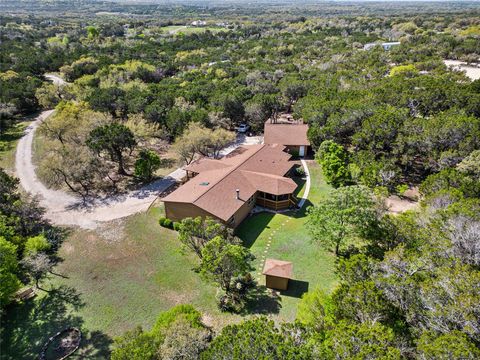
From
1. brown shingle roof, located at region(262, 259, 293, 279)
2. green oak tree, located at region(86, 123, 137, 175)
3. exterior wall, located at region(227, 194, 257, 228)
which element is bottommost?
exterior wall, located at region(227, 194, 257, 228)

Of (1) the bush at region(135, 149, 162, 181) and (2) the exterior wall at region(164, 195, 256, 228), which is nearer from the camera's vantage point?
(2) the exterior wall at region(164, 195, 256, 228)

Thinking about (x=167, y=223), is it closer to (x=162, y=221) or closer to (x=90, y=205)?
(x=162, y=221)

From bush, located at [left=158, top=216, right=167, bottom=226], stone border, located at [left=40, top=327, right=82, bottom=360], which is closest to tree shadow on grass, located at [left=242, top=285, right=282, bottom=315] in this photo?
stone border, located at [left=40, top=327, right=82, bottom=360]

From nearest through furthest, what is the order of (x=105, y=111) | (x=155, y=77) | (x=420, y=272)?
1. (x=420, y=272)
2. (x=105, y=111)
3. (x=155, y=77)

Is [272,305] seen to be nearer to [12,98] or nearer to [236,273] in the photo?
[236,273]

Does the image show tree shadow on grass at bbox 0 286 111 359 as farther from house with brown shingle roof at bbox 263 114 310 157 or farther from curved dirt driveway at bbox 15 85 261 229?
house with brown shingle roof at bbox 263 114 310 157

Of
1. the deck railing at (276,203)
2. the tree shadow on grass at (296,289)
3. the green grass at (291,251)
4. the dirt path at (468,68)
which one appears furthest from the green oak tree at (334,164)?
the dirt path at (468,68)

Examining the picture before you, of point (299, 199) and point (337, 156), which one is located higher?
point (337, 156)

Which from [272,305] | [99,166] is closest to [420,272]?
[272,305]
